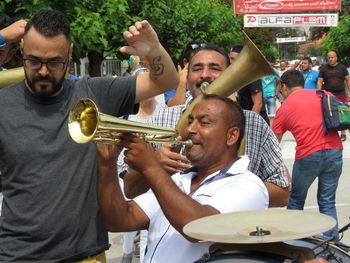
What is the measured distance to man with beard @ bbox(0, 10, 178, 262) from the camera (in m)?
2.79

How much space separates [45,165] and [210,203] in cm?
73

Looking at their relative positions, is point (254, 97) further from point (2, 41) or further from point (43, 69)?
point (43, 69)

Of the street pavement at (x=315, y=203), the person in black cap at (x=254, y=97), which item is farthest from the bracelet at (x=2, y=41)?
the person in black cap at (x=254, y=97)

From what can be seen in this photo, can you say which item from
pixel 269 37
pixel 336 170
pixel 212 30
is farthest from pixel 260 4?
pixel 269 37

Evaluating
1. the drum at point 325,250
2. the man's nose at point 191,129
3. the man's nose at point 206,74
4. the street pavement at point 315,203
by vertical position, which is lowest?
the street pavement at point 315,203

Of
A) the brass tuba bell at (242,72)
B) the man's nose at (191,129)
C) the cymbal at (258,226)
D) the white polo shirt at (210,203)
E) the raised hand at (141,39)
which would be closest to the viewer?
the cymbal at (258,226)

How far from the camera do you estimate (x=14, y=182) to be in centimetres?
282

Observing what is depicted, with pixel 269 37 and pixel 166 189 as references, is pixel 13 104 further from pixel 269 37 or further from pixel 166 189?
pixel 269 37

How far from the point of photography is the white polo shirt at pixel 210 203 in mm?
2514

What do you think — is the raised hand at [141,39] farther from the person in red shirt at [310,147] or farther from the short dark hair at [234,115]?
the person in red shirt at [310,147]

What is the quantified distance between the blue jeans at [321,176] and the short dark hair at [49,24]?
11.7 ft

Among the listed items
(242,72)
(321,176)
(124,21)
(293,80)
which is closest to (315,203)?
(321,176)

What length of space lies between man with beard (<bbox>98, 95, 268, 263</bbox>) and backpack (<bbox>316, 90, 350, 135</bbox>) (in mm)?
3158

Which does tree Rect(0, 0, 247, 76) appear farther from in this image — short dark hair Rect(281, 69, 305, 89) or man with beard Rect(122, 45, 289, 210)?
man with beard Rect(122, 45, 289, 210)
